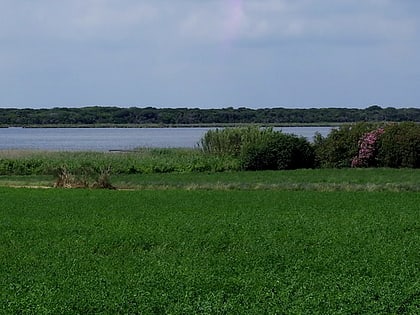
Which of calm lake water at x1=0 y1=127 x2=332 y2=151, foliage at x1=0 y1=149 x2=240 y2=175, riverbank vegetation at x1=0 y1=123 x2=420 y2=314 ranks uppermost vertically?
riverbank vegetation at x1=0 y1=123 x2=420 y2=314

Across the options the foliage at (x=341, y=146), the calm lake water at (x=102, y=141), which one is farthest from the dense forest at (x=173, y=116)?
the foliage at (x=341, y=146)

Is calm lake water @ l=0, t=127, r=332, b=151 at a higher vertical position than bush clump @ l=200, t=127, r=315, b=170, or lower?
lower

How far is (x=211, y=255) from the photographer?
55.9 ft

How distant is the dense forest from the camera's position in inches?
6309

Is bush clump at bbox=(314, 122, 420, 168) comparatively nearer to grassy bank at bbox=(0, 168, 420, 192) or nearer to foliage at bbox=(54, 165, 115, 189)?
grassy bank at bbox=(0, 168, 420, 192)

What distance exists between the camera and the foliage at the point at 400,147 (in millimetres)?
45625

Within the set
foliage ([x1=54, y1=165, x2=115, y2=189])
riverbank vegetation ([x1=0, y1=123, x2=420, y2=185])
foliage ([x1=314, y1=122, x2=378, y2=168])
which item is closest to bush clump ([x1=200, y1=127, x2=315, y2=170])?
riverbank vegetation ([x1=0, y1=123, x2=420, y2=185])

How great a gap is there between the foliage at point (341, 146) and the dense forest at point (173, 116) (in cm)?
9867

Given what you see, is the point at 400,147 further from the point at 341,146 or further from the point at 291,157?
the point at 291,157

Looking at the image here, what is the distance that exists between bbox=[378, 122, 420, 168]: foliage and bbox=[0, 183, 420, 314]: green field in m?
17.5

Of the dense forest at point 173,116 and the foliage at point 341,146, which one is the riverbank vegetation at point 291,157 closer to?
the foliage at point 341,146

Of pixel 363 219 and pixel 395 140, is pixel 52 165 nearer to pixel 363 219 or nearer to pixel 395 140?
pixel 395 140

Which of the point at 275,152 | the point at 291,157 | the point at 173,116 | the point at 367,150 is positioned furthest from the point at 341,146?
the point at 173,116

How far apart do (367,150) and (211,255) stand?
31.1 meters
